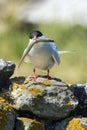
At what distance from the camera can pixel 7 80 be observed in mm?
13969

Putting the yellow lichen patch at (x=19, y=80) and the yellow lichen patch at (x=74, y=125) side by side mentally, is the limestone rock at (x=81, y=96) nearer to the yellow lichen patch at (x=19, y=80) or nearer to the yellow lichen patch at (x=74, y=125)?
the yellow lichen patch at (x=74, y=125)

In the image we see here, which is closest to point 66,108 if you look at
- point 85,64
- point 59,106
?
point 59,106

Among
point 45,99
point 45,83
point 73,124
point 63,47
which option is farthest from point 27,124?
point 63,47

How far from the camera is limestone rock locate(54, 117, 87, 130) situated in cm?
1334

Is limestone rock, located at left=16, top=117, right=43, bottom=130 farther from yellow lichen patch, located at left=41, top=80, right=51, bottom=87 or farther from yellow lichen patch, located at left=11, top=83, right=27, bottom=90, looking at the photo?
yellow lichen patch, located at left=41, top=80, right=51, bottom=87

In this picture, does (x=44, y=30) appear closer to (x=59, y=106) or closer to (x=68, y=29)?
(x=68, y=29)

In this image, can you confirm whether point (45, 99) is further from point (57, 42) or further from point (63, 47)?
point (57, 42)

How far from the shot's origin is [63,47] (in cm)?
4044

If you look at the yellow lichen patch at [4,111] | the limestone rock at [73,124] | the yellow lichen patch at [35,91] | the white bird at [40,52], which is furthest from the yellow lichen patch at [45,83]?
the yellow lichen patch at [4,111]

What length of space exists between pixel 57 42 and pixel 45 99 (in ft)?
91.8

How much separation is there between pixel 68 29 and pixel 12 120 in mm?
31987

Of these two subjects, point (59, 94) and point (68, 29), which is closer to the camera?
point (59, 94)

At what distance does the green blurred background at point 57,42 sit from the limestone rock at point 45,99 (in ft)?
62.1

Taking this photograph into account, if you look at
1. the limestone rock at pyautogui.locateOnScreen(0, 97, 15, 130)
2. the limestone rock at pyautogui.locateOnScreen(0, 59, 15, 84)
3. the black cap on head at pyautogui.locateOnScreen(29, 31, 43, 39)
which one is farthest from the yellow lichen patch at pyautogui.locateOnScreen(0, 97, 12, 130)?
the black cap on head at pyautogui.locateOnScreen(29, 31, 43, 39)
